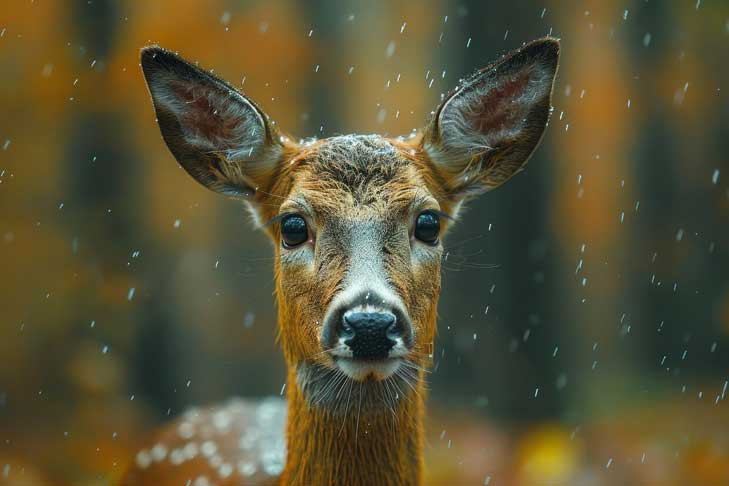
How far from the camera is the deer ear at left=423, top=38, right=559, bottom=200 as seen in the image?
400 centimetres

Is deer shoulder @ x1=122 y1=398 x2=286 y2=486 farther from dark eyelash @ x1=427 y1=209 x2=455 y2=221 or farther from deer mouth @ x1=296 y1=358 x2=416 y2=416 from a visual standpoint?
dark eyelash @ x1=427 y1=209 x2=455 y2=221

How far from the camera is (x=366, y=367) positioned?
3.20m

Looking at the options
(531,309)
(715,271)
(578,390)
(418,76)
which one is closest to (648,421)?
(578,390)

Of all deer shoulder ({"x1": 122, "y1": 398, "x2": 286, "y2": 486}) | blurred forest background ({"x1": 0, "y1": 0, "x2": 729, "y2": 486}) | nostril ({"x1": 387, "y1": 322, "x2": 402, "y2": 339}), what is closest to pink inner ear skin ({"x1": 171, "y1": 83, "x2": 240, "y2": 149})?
nostril ({"x1": 387, "y1": 322, "x2": 402, "y2": 339})

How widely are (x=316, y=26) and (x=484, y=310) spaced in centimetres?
686

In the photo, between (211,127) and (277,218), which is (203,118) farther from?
(277,218)

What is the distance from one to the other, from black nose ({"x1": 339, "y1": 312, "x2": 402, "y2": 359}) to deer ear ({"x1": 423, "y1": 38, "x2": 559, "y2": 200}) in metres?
1.20

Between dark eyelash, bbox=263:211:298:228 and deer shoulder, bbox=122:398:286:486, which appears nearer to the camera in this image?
dark eyelash, bbox=263:211:298:228

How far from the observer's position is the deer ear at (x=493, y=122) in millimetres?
4000

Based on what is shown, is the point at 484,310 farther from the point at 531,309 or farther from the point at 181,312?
the point at 181,312

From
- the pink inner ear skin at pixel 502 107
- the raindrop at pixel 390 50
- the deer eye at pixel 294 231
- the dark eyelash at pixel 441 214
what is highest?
the raindrop at pixel 390 50

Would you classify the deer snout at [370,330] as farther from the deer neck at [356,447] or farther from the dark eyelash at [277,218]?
the dark eyelash at [277,218]

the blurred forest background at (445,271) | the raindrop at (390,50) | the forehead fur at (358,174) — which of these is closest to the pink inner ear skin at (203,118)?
the forehead fur at (358,174)

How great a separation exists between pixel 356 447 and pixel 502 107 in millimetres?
1660
